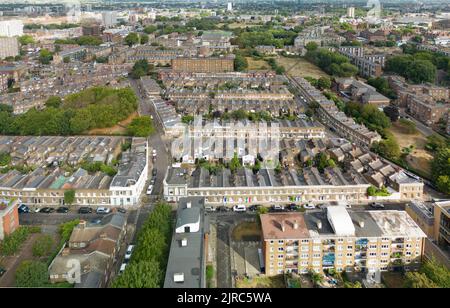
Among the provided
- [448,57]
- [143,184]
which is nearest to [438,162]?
[143,184]

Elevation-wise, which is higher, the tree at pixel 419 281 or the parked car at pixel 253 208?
the tree at pixel 419 281

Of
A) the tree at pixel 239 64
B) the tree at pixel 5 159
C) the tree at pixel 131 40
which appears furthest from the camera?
the tree at pixel 131 40

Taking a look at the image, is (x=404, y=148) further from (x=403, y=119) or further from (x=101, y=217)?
(x=101, y=217)

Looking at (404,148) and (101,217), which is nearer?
(101,217)

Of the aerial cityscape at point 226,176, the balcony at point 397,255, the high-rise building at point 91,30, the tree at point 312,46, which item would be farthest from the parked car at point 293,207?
the high-rise building at point 91,30

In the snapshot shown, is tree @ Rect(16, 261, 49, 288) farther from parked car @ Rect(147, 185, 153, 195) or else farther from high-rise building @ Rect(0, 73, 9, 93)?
high-rise building @ Rect(0, 73, 9, 93)

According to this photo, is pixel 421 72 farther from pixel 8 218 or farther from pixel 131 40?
pixel 131 40

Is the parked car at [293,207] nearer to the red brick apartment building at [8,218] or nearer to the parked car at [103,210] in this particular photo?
the parked car at [103,210]
